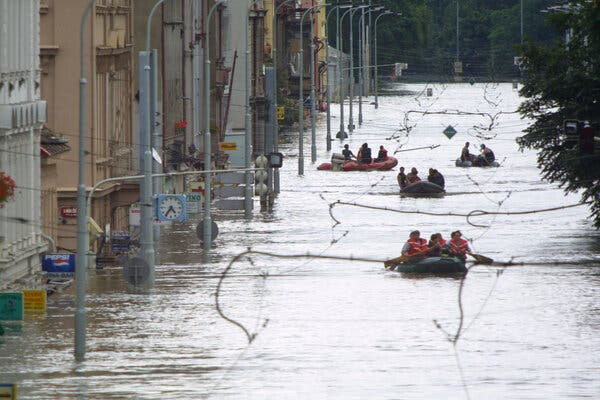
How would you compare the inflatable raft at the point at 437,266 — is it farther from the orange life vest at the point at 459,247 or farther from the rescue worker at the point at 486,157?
the rescue worker at the point at 486,157

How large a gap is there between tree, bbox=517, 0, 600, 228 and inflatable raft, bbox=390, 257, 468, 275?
7.11 m

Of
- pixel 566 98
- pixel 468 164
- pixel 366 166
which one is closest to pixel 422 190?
pixel 366 166

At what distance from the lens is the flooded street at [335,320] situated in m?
35.6

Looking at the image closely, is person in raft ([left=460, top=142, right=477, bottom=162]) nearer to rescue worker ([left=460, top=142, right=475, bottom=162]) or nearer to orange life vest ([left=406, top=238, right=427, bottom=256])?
rescue worker ([left=460, top=142, right=475, bottom=162])

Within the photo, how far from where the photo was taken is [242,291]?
52.1 m

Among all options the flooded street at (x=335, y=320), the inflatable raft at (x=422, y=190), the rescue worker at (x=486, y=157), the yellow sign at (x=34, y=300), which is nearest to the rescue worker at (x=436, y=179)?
the inflatable raft at (x=422, y=190)

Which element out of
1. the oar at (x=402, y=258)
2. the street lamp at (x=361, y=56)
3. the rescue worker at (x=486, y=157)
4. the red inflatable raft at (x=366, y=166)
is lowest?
the oar at (x=402, y=258)

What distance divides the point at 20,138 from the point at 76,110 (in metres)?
Answer: 10.4

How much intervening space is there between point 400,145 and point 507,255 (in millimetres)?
60156

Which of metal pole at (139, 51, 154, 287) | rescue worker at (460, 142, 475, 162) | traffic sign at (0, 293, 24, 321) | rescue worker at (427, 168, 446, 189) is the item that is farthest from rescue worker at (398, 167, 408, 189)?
traffic sign at (0, 293, 24, 321)

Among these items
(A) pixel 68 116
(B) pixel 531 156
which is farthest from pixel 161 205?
(B) pixel 531 156

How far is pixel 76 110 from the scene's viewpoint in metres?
60.9

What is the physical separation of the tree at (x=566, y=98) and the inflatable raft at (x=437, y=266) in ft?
23.3

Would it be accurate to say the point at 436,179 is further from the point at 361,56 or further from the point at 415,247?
the point at 361,56
